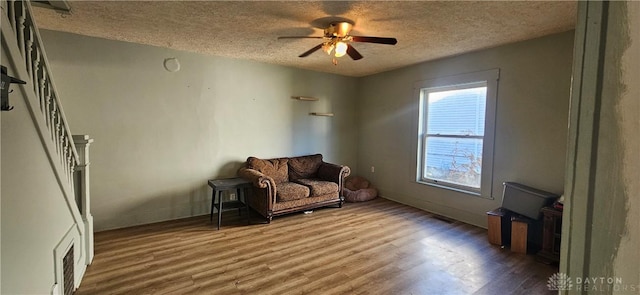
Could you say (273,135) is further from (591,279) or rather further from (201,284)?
(591,279)

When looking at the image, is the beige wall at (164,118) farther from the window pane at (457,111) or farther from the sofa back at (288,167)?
the window pane at (457,111)

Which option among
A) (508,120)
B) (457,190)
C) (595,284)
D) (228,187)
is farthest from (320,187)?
(595,284)

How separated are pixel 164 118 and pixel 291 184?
192cm

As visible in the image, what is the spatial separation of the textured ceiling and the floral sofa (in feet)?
5.53

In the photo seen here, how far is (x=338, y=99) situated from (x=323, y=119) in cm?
50

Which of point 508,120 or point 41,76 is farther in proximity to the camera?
point 508,120

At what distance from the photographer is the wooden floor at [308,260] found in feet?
7.59

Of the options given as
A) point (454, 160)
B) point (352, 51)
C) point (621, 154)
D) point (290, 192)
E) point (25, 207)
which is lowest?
point (290, 192)

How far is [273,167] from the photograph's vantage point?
14.5 feet

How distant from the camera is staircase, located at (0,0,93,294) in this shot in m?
1.47

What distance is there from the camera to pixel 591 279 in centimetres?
45

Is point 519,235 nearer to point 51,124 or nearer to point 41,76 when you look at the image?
point 51,124

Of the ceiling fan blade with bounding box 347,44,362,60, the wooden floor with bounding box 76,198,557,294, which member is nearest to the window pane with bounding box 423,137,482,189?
the wooden floor with bounding box 76,198,557,294

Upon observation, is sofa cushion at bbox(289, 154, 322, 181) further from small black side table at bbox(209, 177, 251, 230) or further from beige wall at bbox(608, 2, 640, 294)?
beige wall at bbox(608, 2, 640, 294)
